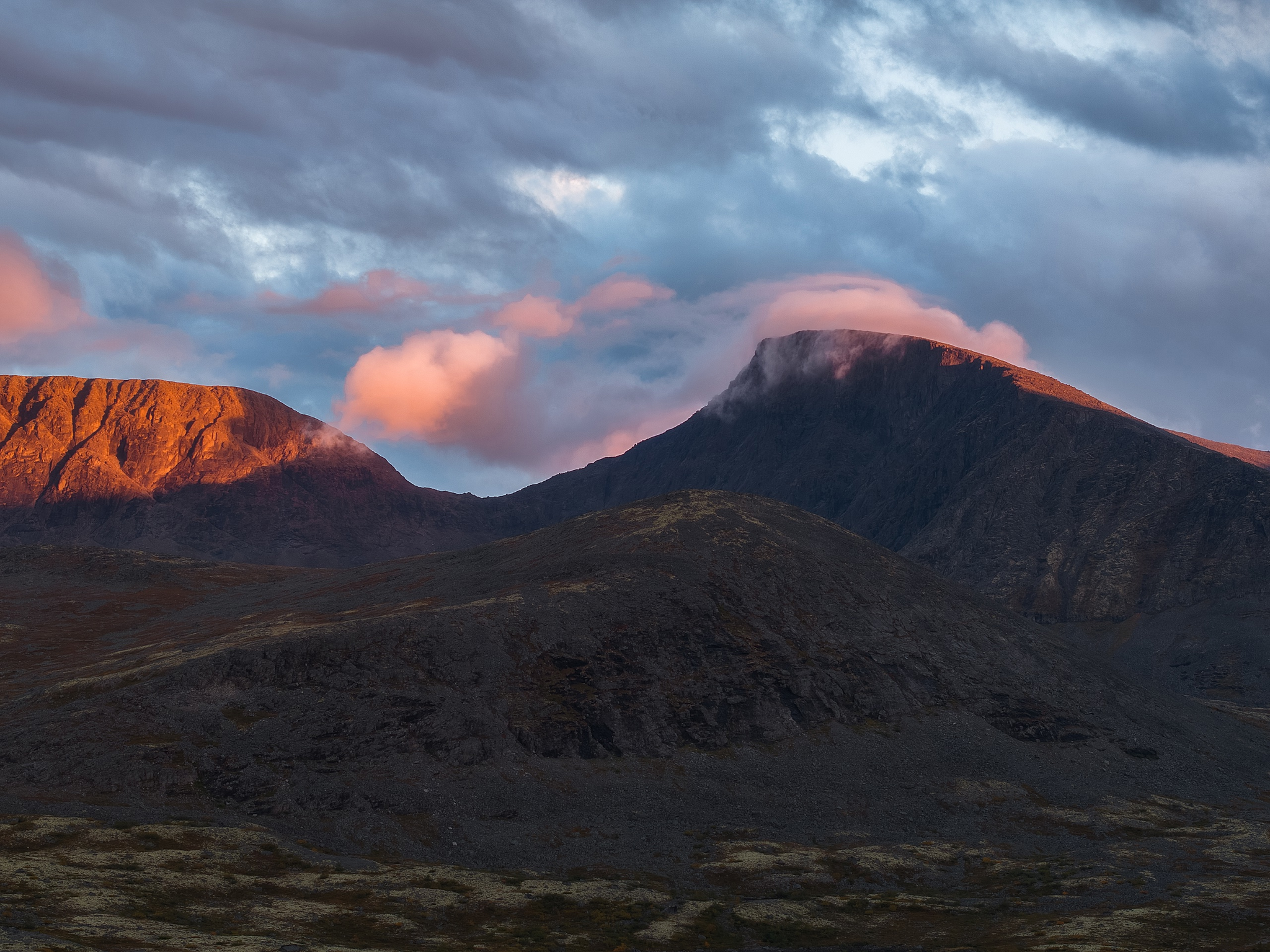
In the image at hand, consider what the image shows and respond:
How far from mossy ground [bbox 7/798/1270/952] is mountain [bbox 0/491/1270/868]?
24.3 ft

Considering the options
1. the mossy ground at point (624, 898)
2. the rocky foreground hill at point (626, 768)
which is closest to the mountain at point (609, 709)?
the rocky foreground hill at point (626, 768)

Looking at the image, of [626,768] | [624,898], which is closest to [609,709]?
[626,768]

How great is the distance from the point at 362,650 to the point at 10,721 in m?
37.4

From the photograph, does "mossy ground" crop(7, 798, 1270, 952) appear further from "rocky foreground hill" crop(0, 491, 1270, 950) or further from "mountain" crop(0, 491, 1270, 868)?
"mountain" crop(0, 491, 1270, 868)

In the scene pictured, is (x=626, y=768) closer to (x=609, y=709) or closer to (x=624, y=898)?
(x=609, y=709)

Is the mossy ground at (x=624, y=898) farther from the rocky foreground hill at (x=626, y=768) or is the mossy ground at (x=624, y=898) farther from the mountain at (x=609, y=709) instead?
the mountain at (x=609, y=709)

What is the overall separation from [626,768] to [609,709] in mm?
10615

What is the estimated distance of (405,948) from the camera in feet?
196

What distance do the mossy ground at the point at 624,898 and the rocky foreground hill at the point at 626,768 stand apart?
387 millimetres

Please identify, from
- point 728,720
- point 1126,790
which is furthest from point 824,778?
point 1126,790

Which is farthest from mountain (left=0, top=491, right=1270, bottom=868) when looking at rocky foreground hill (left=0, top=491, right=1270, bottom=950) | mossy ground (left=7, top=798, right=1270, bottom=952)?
mossy ground (left=7, top=798, right=1270, bottom=952)

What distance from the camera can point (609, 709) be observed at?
11506 cm

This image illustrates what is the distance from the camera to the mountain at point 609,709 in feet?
299

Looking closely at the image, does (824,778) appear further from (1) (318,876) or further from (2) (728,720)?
(1) (318,876)
